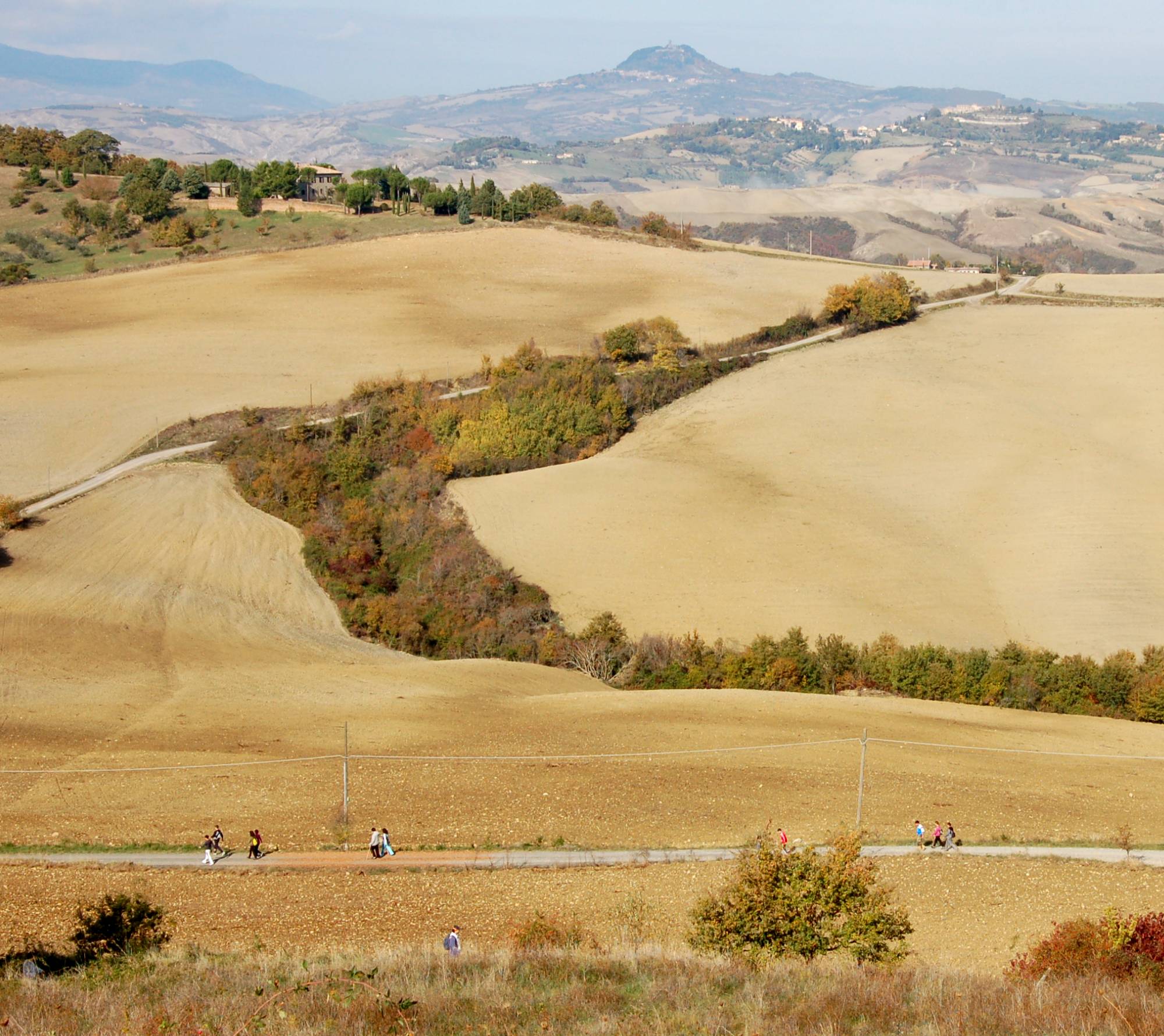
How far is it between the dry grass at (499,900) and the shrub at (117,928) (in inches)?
15.1

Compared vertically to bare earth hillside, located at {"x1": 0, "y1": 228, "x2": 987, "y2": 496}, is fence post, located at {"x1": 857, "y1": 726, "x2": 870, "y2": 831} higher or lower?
lower

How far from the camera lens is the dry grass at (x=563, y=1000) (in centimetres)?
1494

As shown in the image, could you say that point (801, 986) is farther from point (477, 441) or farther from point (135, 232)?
point (135, 232)

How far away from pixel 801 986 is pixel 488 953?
504 cm

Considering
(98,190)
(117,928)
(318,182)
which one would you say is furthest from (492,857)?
(318,182)

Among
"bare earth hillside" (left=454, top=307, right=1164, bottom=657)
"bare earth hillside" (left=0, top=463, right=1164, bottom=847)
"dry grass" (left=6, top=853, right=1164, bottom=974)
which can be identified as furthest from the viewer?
"bare earth hillside" (left=454, top=307, right=1164, bottom=657)

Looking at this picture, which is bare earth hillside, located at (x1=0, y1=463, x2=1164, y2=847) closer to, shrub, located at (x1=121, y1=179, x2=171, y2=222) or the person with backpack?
the person with backpack

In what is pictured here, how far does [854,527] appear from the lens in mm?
49719

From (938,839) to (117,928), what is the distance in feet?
52.3

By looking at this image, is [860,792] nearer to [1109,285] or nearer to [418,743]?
[418,743]

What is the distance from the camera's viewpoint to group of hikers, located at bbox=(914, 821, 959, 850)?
1037 inches

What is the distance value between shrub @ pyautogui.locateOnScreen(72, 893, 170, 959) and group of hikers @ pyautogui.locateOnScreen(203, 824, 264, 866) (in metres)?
2.78

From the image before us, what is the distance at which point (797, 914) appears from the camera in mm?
18953

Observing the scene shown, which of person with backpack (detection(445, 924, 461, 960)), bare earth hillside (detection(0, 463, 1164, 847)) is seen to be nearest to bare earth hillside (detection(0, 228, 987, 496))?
bare earth hillside (detection(0, 463, 1164, 847))
